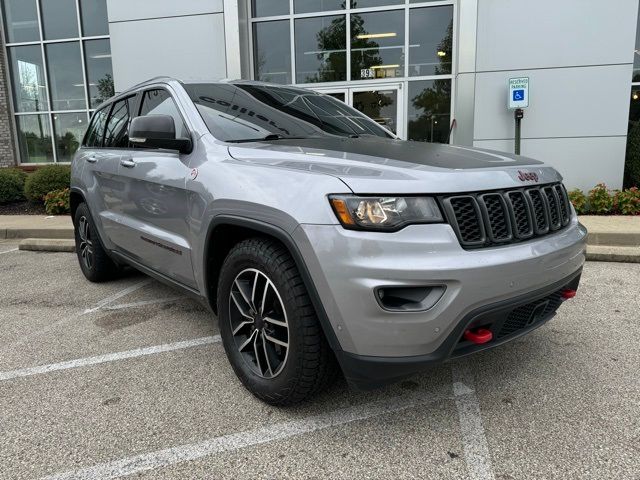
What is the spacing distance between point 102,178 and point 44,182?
7208mm

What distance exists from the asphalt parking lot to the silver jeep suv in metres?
0.30

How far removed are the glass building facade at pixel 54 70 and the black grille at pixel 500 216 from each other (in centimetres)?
1316

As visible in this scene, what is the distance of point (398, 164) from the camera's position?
2293 millimetres

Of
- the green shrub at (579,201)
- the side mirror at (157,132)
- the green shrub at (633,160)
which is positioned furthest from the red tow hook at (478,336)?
the green shrub at (633,160)

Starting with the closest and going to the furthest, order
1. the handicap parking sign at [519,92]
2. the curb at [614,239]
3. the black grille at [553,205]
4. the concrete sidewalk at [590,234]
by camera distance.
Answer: the black grille at [553,205], the concrete sidewalk at [590,234], the curb at [614,239], the handicap parking sign at [519,92]

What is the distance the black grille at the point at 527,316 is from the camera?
232 cm

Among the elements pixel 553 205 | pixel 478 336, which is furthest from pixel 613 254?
pixel 478 336

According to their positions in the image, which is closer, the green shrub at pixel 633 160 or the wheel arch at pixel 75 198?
the wheel arch at pixel 75 198

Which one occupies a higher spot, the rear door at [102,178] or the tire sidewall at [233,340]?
the rear door at [102,178]

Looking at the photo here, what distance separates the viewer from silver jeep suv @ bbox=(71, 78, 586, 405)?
2.03 meters

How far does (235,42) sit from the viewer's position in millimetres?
9891

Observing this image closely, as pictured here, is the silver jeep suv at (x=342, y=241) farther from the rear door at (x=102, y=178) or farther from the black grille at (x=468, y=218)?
the rear door at (x=102, y=178)

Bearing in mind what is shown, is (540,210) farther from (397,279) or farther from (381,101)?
(381,101)

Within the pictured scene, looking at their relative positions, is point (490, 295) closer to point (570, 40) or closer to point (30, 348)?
point (30, 348)
